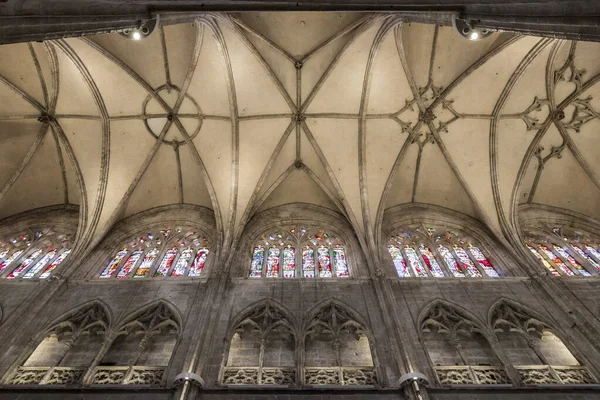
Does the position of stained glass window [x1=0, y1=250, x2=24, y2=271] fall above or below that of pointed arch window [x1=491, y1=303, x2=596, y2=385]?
above

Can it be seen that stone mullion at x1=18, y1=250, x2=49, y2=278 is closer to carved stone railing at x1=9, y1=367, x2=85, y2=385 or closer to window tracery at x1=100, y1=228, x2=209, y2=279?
window tracery at x1=100, y1=228, x2=209, y2=279

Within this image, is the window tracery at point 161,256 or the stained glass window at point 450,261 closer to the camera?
the stained glass window at point 450,261

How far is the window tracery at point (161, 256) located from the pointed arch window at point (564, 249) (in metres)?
10.7

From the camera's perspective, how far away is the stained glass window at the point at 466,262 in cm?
1180

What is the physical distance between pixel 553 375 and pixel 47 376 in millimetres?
10637

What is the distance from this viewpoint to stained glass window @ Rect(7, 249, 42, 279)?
37.7 feet

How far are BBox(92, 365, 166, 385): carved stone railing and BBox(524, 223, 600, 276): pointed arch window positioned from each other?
10.7 metres

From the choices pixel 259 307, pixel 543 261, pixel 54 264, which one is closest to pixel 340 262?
pixel 259 307

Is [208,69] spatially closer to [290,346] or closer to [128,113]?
[128,113]

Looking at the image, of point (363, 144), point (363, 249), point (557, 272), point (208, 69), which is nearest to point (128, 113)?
point (208, 69)

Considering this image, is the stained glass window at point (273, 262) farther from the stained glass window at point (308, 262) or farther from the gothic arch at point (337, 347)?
the gothic arch at point (337, 347)

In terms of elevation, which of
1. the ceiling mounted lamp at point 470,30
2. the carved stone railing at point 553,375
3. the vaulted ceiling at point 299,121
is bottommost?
the carved stone railing at point 553,375

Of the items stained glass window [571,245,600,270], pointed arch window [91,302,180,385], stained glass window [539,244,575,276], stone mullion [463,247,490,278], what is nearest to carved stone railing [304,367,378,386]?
pointed arch window [91,302,180,385]

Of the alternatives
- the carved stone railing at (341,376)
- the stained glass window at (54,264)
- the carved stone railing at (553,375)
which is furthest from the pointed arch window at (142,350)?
the carved stone railing at (553,375)
